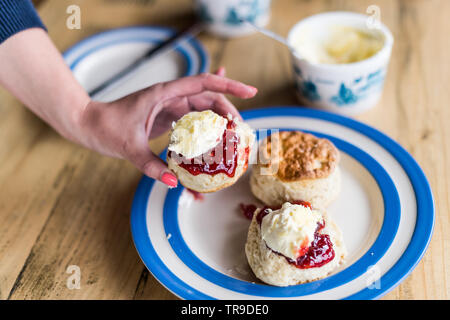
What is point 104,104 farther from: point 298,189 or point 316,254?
point 316,254

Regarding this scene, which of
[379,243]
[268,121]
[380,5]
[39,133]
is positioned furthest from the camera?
[380,5]

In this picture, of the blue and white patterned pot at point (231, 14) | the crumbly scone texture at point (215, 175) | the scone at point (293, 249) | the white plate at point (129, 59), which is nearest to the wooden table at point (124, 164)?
the blue and white patterned pot at point (231, 14)

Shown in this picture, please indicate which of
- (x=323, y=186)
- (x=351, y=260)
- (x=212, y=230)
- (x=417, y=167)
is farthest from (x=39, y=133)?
(x=417, y=167)

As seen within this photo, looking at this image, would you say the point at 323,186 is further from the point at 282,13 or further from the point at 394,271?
the point at 282,13

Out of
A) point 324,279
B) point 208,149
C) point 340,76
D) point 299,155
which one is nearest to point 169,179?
point 208,149

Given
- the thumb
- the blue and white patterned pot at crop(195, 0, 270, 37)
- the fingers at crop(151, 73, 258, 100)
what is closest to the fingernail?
the thumb
